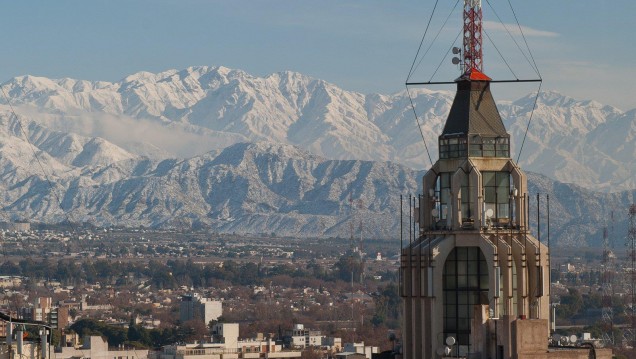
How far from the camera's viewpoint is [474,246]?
3416cm

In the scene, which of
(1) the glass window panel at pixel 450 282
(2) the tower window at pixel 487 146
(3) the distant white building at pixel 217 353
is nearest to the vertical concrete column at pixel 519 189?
(2) the tower window at pixel 487 146

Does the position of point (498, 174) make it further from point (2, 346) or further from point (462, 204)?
point (2, 346)

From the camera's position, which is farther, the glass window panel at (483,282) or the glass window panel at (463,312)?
the glass window panel at (463,312)

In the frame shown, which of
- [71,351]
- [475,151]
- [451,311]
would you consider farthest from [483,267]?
[71,351]

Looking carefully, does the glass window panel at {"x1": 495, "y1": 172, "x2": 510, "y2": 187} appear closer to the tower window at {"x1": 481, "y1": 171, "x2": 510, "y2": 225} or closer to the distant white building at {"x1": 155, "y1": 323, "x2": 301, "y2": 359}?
the tower window at {"x1": 481, "y1": 171, "x2": 510, "y2": 225}

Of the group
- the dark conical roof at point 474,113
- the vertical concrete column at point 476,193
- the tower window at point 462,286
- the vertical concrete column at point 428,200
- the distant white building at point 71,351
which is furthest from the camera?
the distant white building at point 71,351

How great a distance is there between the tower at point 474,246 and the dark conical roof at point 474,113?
0.05 ft

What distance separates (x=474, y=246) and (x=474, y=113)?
85.0 inches

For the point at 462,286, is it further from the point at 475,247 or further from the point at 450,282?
the point at 475,247

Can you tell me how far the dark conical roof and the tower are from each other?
0.02 metres

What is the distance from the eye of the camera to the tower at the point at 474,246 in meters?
34.0

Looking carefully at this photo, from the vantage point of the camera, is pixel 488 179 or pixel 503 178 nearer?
pixel 488 179

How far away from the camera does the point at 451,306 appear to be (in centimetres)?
3434

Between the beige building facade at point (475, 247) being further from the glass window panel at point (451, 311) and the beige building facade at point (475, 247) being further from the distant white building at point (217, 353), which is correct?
the distant white building at point (217, 353)
